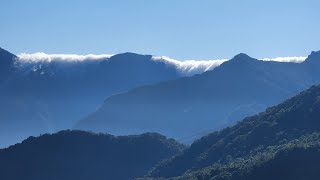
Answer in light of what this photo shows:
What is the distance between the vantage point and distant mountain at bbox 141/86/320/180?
11369 centimetres

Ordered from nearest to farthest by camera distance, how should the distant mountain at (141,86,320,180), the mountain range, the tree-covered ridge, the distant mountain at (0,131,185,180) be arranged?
the tree-covered ridge, the distant mountain at (141,86,320,180), the mountain range, the distant mountain at (0,131,185,180)

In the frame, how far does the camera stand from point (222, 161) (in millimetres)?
141875

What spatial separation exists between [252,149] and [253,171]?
80.1ft

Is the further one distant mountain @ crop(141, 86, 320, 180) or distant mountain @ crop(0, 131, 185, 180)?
distant mountain @ crop(0, 131, 185, 180)

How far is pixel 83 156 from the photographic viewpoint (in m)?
171

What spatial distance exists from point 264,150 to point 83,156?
48796 mm

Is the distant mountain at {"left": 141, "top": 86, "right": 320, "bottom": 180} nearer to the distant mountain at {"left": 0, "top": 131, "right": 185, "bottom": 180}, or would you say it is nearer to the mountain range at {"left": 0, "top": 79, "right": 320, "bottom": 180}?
the mountain range at {"left": 0, "top": 79, "right": 320, "bottom": 180}

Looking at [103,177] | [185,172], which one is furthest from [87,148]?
[185,172]

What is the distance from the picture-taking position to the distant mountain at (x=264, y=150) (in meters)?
114

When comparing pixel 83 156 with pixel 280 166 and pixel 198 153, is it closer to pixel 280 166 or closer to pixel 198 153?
pixel 198 153

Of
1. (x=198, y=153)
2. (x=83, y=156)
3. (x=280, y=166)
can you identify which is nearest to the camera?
(x=280, y=166)

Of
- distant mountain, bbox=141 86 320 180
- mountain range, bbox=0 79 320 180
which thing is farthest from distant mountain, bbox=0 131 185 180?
distant mountain, bbox=141 86 320 180

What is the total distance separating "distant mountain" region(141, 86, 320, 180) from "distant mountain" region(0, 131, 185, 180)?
13.3 meters

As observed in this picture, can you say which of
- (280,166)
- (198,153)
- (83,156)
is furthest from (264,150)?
(83,156)
